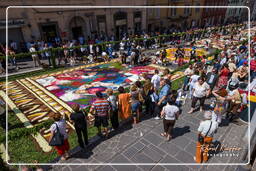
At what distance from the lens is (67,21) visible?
66.4 feet

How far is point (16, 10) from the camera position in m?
16.9

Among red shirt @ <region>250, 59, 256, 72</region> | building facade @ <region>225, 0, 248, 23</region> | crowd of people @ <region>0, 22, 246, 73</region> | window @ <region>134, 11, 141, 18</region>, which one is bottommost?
red shirt @ <region>250, 59, 256, 72</region>

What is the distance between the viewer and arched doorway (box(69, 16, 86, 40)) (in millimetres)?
20956

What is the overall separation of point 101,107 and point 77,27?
18787 mm

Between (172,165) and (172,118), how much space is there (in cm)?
137

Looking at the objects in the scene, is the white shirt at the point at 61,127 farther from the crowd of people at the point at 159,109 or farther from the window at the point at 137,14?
the window at the point at 137,14

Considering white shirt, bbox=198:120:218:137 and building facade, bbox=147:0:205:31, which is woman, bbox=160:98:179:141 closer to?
white shirt, bbox=198:120:218:137

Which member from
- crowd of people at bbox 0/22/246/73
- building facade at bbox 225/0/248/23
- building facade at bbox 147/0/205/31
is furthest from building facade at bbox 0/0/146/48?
building facade at bbox 225/0/248/23

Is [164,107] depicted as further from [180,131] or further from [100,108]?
[100,108]

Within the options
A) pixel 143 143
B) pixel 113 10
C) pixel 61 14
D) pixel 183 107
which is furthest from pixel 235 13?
pixel 143 143

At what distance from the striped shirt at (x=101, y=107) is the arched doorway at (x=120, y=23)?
21267mm

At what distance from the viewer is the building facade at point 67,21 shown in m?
Result: 17.2

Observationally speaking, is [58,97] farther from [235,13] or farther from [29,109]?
[235,13]

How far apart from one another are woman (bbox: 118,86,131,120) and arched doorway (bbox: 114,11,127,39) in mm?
20603
